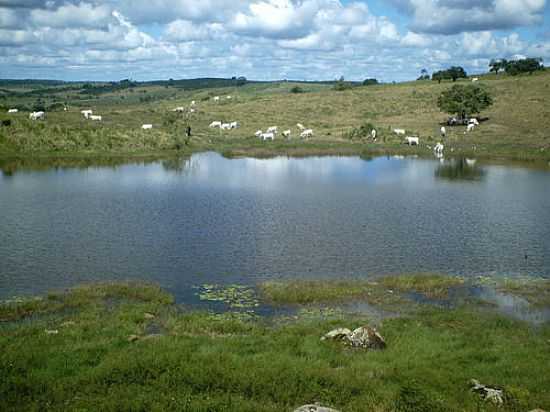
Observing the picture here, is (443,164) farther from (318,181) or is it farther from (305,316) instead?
(305,316)

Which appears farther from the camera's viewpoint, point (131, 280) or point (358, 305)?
point (131, 280)

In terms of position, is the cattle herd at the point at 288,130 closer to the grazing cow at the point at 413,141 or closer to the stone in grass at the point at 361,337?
the grazing cow at the point at 413,141

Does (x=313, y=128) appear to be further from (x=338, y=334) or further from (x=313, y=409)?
(x=313, y=409)

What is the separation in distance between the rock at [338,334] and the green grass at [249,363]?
340 millimetres

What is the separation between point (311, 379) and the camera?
561 inches

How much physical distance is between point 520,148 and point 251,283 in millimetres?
51833

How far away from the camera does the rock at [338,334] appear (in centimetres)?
1722

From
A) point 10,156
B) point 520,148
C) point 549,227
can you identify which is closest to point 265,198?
point 549,227

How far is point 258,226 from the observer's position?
3262cm

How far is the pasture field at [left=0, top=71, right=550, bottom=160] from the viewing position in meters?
63.1

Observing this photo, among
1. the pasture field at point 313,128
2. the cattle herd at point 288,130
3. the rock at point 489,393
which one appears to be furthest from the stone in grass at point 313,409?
the cattle herd at point 288,130

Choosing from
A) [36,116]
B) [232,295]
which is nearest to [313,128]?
[36,116]

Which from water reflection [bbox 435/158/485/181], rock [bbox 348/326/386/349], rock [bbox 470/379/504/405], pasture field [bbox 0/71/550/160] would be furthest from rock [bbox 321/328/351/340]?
pasture field [bbox 0/71/550/160]

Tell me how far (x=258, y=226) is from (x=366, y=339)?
16.4 m
